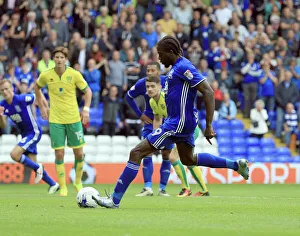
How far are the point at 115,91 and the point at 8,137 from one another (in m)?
3.60

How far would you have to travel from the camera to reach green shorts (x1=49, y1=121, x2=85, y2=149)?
54.7 ft

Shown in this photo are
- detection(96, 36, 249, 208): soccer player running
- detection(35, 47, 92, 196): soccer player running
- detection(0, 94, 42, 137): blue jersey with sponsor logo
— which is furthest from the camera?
detection(0, 94, 42, 137): blue jersey with sponsor logo

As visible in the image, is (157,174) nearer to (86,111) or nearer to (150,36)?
(150,36)

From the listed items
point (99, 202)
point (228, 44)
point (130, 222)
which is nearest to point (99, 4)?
point (228, 44)

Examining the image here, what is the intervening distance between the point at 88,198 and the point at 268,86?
1622 centimetres

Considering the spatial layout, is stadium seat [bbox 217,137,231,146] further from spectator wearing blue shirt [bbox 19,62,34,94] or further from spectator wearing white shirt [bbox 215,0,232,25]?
spectator wearing blue shirt [bbox 19,62,34,94]

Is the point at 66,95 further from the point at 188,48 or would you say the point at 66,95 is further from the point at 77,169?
the point at 188,48

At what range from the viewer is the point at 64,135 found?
16797mm

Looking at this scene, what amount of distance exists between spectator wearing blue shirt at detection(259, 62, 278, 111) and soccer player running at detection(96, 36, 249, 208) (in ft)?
51.2

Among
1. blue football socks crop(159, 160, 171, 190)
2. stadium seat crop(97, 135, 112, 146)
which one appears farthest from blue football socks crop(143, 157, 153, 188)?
stadium seat crop(97, 135, 112, 146)

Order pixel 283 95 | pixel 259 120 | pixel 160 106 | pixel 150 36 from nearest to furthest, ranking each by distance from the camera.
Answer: pixel 160 106
pixel 259 120
pixel 283 95
pixel 150 36

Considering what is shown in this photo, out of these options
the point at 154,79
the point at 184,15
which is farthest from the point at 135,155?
the point at 184,15

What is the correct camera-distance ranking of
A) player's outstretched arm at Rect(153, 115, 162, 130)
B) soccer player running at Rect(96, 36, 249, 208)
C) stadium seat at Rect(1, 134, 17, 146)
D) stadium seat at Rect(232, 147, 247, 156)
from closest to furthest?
1. soccer player running at Rect(96, 36, 249, 208)
2. player's outstretched arm at Rect(153, 115, 162, 130)
3. stadium seat at Rect(1, 134, 17, 146)
4. stadium seat at Rect(232, 147, 247, 156)

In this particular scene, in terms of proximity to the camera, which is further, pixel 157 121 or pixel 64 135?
pixel 64 135
